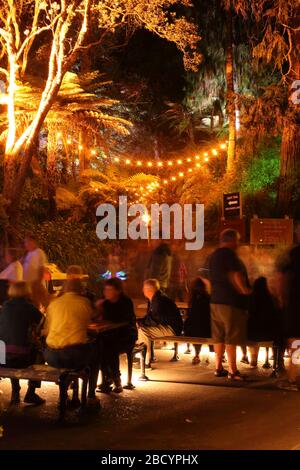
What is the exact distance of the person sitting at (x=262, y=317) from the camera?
9.74 meters

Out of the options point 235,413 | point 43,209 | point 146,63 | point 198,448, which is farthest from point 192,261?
point 198,448

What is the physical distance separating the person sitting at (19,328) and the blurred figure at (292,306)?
3.15 m

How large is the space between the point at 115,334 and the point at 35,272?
10.8 ft

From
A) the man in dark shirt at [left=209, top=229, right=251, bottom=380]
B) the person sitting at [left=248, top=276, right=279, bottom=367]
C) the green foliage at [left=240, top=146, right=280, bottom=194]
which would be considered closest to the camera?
the man in dark shirt at [left=209, top=229, right=251, bottom=380]

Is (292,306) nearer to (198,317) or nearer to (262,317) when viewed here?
(262,317)

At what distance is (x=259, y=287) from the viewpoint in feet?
32.7

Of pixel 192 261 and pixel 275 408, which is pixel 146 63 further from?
pixel 275 408

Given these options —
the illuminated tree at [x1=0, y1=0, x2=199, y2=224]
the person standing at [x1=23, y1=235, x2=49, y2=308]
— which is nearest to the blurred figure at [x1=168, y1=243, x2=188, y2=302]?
the illuminated tree at [x1=0, y1=0, x2=199, y2=224]

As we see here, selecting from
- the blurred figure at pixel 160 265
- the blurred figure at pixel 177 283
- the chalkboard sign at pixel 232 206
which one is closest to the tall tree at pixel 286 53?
the chalkboard sign at pixel 232 206

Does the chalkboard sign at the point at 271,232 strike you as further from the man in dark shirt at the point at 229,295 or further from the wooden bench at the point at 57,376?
the wooden bench at the point at 57,376

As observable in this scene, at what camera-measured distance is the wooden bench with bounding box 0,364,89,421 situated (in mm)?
7590

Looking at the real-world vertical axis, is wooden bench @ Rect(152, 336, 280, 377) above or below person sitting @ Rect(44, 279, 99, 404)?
below

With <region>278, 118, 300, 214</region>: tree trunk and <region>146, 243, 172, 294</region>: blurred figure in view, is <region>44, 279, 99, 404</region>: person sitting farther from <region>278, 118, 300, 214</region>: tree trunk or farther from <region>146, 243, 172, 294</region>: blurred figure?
<region>278, 118, 300, 214</region>: tree trunk

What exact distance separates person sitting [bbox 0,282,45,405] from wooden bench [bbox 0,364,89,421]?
17 cm
